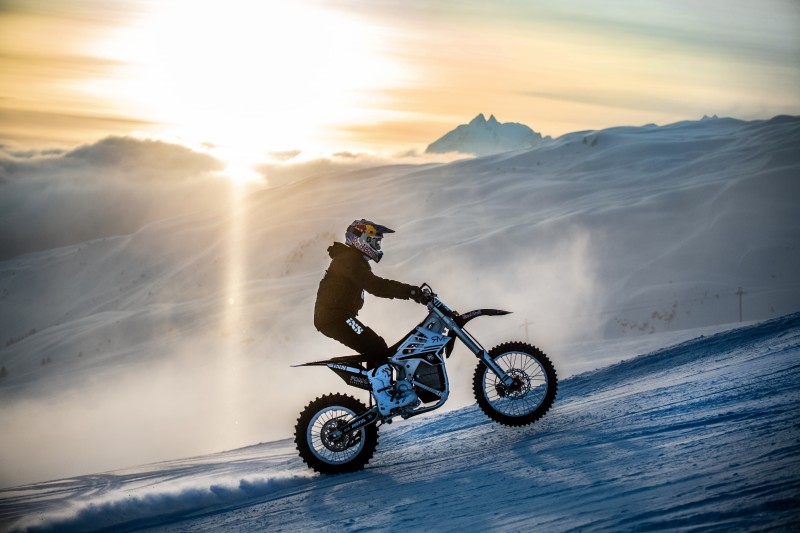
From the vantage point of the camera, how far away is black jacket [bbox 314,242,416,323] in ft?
23.9

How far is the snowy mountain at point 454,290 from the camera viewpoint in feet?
61.3

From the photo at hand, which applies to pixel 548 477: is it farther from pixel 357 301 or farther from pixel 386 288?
pixel 357 301

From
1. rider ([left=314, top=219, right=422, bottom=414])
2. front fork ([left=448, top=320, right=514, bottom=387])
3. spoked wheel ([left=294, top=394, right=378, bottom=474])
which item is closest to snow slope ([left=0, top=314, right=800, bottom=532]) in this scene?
spoked wheel ([left=294, top=394, right=378, bottom=474])

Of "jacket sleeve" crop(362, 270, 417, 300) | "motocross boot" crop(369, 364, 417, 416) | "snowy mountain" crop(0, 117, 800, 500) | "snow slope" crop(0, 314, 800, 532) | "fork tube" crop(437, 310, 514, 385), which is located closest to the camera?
"snow slope" crop(0, 314, 800, 532)

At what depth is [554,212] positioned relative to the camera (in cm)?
3503

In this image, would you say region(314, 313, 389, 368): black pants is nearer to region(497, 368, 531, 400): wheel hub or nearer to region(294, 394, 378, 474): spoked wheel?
region(294, 394, 378, 474): spoked wheel

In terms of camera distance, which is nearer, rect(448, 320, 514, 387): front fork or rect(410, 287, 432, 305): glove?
rect(410, 287, 432, 305): glove

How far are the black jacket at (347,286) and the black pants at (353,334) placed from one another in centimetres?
2

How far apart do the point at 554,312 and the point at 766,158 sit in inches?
677

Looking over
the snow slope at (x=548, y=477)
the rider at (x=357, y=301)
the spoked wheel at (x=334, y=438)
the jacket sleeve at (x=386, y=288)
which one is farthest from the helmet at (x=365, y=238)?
the snow slope at (x=548, y=477)

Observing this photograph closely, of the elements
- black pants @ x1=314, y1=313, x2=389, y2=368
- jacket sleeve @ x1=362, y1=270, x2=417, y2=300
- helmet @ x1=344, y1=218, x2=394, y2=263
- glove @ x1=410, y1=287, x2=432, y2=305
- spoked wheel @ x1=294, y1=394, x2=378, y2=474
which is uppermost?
helmet @ x1=344, y1=218, x2=394, y2=263

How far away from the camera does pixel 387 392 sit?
7.41 metres

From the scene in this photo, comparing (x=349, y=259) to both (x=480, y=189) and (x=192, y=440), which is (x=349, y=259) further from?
(x=480, y=189)

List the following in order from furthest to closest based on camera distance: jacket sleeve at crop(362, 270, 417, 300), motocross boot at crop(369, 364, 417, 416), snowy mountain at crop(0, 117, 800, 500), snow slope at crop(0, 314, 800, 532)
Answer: snowy mountain at crop(0, 117, 800, 500) < motocross boot at crop(369, 364, 417, 416) < jacket sleeve at crop(362, 270, 417, 300) < snow slope at crop(0, 314, 800, 532)
